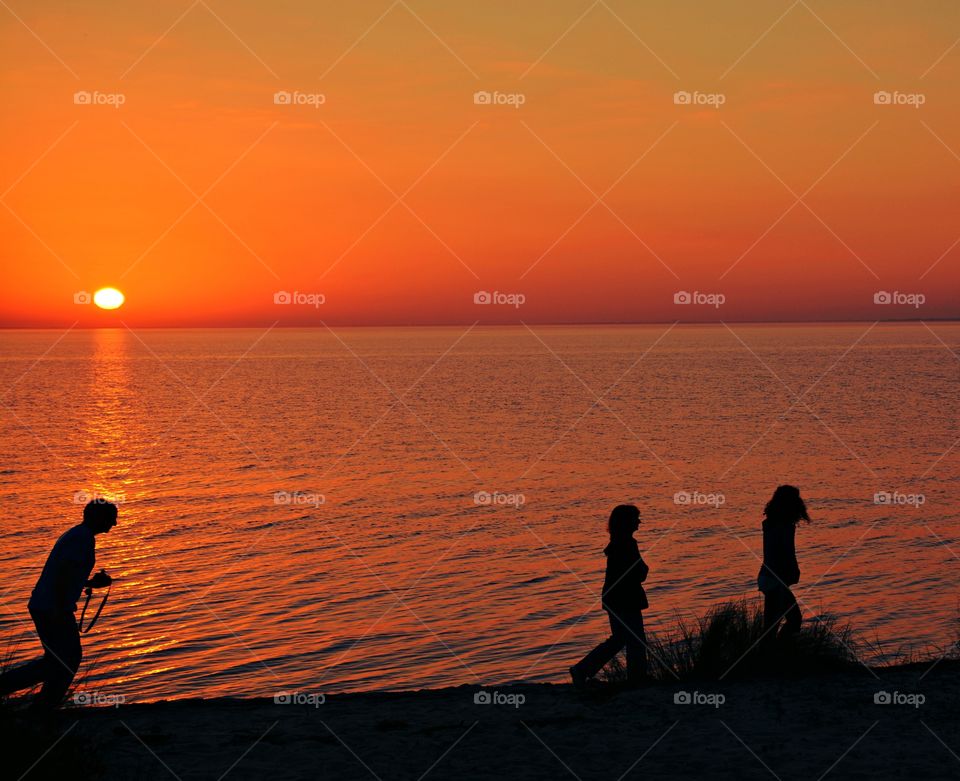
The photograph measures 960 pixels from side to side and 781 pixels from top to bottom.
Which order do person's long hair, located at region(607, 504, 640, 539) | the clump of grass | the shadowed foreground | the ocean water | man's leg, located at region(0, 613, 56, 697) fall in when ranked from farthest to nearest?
the ocean water, the clump of grass, person's long hair, located at region(607, 504, 640, 539), man's leg, located at region(0, 613, 56, 697), the shadowed foreground

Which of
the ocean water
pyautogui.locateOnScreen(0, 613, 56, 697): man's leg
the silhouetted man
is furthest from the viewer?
the ocean water

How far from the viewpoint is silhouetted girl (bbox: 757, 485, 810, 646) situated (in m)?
10.3

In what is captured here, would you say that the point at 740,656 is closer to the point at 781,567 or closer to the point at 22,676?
the point at 781,567

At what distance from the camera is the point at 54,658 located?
8633mm

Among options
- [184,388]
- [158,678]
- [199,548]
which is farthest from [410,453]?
[184,388]

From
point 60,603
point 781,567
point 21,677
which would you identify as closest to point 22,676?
point 21,677

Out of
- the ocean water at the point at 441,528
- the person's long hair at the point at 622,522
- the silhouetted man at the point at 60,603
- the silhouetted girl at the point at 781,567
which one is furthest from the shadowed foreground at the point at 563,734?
the ocean water at the point at 441,528

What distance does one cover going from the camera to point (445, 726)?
894 centimetres

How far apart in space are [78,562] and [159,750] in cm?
172

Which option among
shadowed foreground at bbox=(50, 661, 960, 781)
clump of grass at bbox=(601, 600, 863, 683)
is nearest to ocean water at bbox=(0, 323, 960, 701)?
shadowed foreground at bbox=(50, 661, 960, 781)

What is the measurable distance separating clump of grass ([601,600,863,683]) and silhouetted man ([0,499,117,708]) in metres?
5.20

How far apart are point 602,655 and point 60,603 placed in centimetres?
499

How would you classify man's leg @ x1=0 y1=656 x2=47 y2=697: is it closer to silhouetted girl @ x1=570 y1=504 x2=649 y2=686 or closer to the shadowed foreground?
the shadowed foreground

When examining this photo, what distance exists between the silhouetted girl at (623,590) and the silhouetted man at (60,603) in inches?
178
